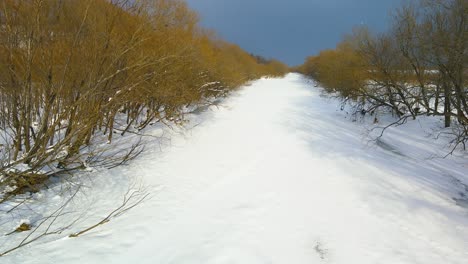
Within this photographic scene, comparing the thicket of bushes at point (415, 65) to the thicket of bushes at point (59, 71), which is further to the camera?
the thicket of bushes at point (415, 65)

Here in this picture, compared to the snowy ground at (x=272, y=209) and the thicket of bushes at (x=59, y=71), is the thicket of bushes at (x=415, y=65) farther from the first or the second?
the thicket of bushes at (x=59, y=71)

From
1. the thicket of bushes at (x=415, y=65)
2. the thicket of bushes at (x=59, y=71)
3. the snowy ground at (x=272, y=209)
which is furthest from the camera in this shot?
the thicket of bushes at (x=415, y=65)

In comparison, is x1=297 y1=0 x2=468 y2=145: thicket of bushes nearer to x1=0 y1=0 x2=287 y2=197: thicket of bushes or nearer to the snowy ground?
the snowy ground

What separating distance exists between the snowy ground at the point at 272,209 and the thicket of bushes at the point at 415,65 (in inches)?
97.6

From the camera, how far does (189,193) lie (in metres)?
5.59

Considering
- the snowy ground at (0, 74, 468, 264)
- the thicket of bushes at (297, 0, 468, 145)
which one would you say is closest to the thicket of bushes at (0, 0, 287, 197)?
the snowy ground at (0, 74, 468, 264)

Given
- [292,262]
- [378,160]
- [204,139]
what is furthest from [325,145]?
[292,262]

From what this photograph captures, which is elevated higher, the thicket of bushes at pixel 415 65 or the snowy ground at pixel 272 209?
the thicket of bushes at pixel 415 65

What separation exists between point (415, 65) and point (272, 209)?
38.6 ft

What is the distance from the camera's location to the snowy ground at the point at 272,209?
3705mm

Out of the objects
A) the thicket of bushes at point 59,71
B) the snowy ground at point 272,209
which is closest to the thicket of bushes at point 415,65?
the snowy ground at point 272,209

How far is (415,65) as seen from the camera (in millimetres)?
12430

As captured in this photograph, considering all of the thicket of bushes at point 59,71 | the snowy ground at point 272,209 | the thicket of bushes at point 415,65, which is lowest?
the snowy ground at point 272,209

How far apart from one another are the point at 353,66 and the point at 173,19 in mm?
11520
